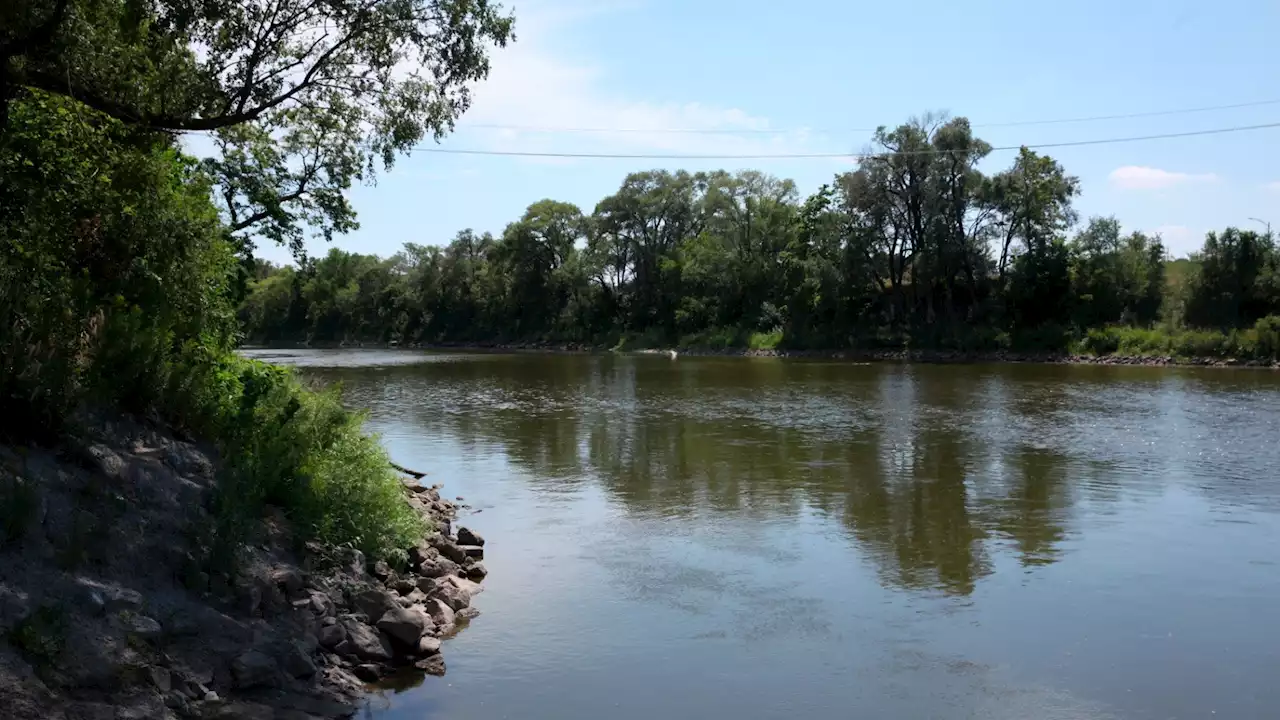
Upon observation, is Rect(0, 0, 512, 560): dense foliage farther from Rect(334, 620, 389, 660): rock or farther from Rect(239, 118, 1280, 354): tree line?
Rect(239, 118, 1280, 354): tree line

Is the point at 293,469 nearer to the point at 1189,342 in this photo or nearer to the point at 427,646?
the point at 427,646

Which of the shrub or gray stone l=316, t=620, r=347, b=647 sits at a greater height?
the shrub

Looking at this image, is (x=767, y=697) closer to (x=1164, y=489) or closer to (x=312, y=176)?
(x=1164, y=489)

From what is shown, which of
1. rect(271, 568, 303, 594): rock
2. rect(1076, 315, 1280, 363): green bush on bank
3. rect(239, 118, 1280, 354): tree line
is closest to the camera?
rect(271, 568, 303, 594): rock

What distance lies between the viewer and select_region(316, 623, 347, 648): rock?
834 cm

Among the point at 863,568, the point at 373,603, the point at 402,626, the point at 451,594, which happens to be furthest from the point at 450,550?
the point at 863,568

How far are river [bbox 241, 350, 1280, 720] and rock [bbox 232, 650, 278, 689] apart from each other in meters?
0.95

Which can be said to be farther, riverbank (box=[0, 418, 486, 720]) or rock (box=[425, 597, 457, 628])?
rock (box=[425, 597, 457, 628])

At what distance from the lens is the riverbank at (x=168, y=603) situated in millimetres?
6098

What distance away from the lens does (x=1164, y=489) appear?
17.6 metres

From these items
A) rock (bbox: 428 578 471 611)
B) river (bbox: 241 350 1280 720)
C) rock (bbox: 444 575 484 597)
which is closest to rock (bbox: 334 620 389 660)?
river (bbox: 241 350 1280 720)

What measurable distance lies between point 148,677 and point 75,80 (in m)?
6.68

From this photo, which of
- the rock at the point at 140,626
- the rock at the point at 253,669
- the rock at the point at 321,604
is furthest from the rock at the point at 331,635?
the rock at the point at 140,626

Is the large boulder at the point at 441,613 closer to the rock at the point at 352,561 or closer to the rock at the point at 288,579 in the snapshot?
the rock at the point at 352,561
